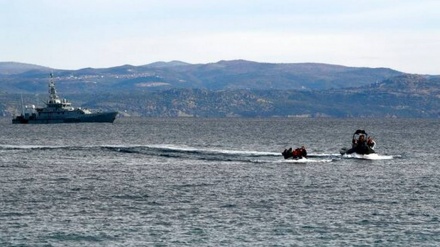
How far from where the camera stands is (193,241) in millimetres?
67062

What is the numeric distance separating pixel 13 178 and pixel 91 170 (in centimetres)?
1541

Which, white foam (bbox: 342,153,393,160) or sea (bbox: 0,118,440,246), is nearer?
sea (bbox: 0,118,440,246)

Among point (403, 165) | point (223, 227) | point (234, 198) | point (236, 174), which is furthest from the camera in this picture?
point (403, 165)

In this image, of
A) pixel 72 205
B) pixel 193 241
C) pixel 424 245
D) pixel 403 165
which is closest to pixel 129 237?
pixel 193 241

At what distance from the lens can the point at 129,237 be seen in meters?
68.3

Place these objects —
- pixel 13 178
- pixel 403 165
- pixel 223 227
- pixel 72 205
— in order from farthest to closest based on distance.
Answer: pixel 403 165 → pixel 13 178 → pixel 72 205 → pixel 223 227

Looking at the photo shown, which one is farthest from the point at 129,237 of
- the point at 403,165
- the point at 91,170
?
the point at 403,165

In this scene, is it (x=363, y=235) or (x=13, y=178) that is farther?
(x=13, y=178)

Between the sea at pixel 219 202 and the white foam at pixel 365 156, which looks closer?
the sea at pixel 219 202

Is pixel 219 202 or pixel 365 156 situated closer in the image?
pixel 219 202

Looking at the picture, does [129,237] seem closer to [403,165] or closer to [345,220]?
[345,220]

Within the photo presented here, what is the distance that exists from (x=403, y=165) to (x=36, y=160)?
5763 cm

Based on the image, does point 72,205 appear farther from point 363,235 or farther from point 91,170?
point 91,170

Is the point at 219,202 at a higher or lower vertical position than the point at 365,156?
higher
